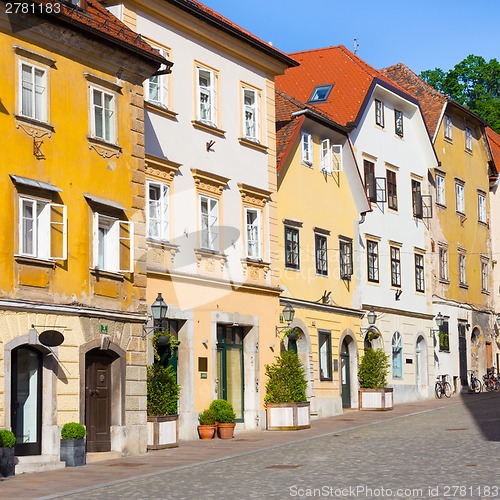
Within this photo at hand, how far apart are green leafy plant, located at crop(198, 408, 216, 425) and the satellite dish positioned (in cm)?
691

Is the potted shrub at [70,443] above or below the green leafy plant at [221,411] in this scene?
below

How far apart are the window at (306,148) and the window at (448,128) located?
48.2 feet

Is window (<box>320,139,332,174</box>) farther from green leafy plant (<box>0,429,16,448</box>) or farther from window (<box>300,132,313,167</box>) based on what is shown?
green leafy plant (<box>0,429,16,448</box>)

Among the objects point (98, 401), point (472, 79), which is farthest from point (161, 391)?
point (472, 79)

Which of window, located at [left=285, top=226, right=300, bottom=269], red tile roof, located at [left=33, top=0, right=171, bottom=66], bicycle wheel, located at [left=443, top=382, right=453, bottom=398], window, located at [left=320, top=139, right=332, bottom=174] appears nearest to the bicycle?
bicycle wheel, located at [left=443, top=382, right=453, bottom=398]

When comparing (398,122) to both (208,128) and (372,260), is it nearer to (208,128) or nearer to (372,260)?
(372,260)

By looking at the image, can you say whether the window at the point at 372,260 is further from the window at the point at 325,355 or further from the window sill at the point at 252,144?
the window sill at the point at 252,144

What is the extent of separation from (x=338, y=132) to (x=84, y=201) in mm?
16166

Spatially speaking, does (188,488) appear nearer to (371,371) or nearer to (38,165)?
(38,165)

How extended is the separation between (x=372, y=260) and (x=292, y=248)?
692 centimetres

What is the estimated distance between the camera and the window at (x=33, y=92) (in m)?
22.6

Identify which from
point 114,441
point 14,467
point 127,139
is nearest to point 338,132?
point 127,139

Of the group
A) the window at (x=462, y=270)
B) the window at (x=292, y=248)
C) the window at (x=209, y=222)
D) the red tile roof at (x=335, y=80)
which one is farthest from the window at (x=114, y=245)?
the window at (x=462, y=270)

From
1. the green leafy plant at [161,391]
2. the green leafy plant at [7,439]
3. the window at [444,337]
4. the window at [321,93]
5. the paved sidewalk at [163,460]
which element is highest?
the window at [321,93]
